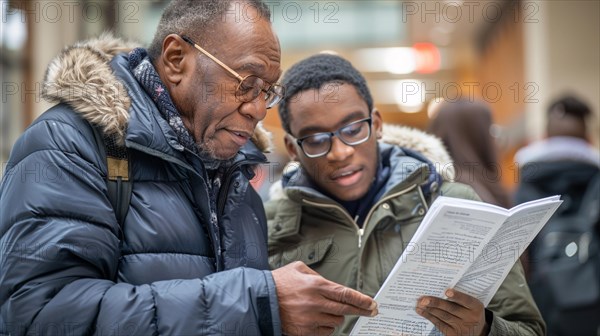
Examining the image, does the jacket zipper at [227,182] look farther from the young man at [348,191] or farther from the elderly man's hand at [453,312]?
the elderly man's hand at [453,312]

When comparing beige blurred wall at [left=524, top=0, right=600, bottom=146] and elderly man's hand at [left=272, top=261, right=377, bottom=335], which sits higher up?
beige blurred wall at [left=524, top=0, right=600, bottom=146]

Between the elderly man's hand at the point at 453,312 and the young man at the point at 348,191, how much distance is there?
0.25 metres

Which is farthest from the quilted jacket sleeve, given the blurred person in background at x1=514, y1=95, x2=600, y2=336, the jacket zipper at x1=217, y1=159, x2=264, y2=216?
the blurred person in background at x1=514, y1=95, x2=600, y2=336

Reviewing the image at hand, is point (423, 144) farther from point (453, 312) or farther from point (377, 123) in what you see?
point (453, 312)

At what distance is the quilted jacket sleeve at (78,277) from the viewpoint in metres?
1.48

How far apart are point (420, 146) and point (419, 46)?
11453 mm

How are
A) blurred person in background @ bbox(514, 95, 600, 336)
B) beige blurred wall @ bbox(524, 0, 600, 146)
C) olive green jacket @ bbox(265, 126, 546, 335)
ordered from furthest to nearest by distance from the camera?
beige blurred wall @ bbox(524, 0, 600, 146)
blurred person in background @ bbox(514, 95, 600, 336)
olive green jacket @ bbox(265, 126, 546, 335)

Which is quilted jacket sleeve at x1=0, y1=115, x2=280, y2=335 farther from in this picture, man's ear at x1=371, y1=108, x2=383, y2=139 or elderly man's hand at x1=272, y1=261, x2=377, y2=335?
man's ear at x1=371, y1=108, x2=383, y2=139

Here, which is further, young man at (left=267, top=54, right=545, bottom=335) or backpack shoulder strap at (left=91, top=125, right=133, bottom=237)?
young man at (left=267, top=54, right=545, bottom=335)

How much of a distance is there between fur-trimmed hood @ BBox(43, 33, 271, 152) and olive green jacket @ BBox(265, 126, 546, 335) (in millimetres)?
756

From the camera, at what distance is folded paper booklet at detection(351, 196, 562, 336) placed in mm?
1704

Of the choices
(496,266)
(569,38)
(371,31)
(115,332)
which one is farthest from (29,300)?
(371,31)

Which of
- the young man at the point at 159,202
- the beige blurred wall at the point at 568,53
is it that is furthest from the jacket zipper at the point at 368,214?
the beige blurred wall at the point at 568,53

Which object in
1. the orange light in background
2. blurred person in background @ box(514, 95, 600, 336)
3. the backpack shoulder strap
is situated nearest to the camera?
the backpack shoulder strap
